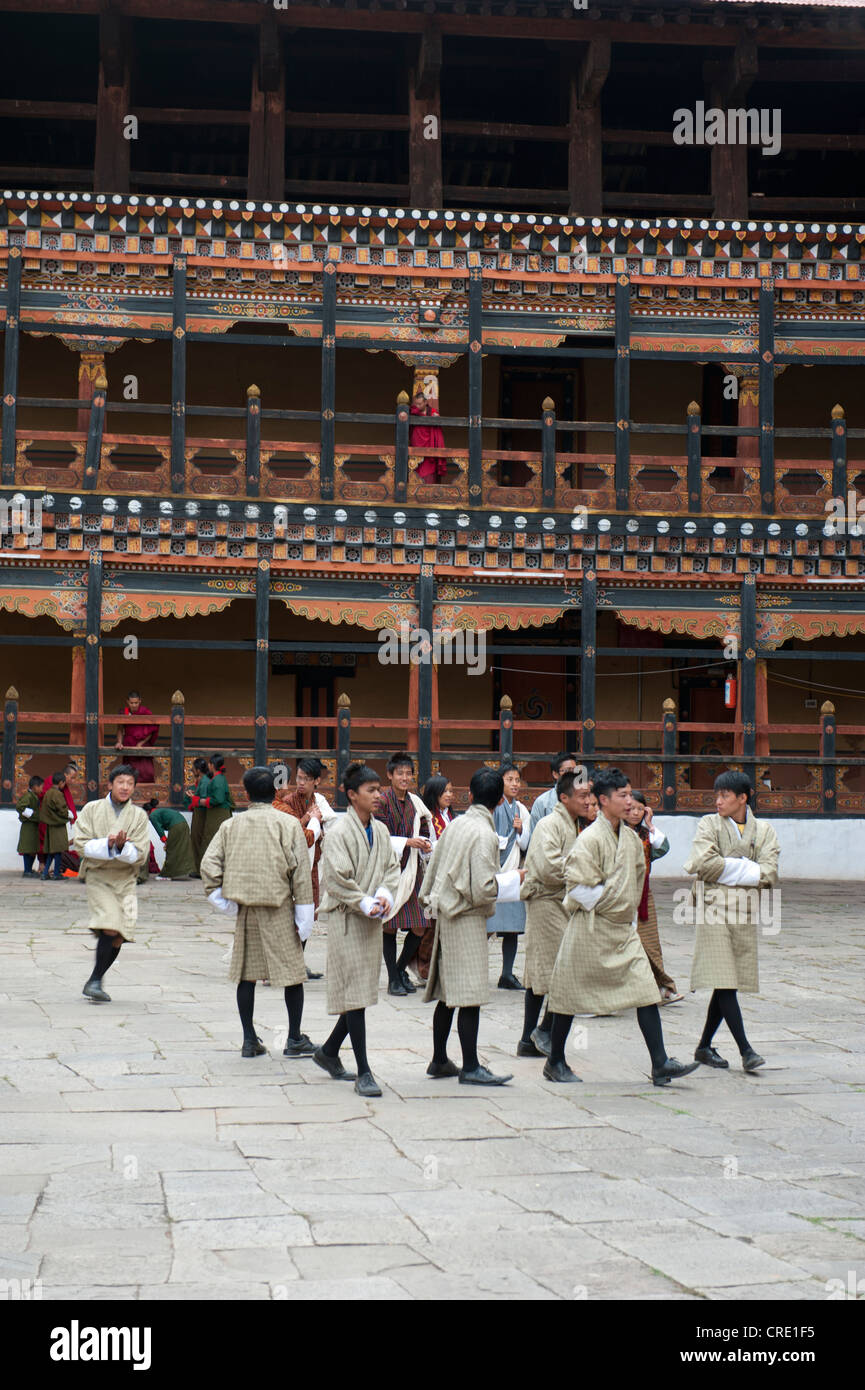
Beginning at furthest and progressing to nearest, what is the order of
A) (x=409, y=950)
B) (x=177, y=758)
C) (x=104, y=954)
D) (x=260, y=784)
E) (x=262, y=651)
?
(x=262, y=651), (x=177, y=758), (x=409, y=950), (x=104, y=954), (x=260, y=784)

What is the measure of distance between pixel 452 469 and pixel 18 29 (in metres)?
8.21

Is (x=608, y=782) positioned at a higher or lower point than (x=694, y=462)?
lower

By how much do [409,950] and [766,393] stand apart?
11545mm

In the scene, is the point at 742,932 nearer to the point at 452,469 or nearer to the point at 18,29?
the point at 452,469

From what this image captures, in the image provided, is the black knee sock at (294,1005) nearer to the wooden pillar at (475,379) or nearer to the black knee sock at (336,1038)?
the black knee sock at (336,1038)

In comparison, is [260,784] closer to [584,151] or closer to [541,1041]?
[541,1041]

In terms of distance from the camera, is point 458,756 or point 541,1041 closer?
point 541,1041

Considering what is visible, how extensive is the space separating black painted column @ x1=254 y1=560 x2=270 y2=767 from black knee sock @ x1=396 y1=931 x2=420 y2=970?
26.2ft

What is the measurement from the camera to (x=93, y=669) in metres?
17.8

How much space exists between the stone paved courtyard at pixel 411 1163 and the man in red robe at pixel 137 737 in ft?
25.9

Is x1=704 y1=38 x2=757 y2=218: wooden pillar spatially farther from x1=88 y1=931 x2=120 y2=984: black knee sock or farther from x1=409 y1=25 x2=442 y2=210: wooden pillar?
x1=88 y1=931 x2=120 y2=984: black knee sock

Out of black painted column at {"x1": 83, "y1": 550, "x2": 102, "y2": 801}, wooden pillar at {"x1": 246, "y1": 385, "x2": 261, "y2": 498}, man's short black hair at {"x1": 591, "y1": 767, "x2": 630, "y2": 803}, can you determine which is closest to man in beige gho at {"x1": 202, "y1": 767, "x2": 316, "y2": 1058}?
man's short black hair at {"x1": 591, "y1": 767, "x2": 630, "y2": 803}

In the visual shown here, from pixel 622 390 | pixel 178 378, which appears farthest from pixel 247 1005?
pixel 622 390

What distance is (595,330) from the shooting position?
1916 centimetres
